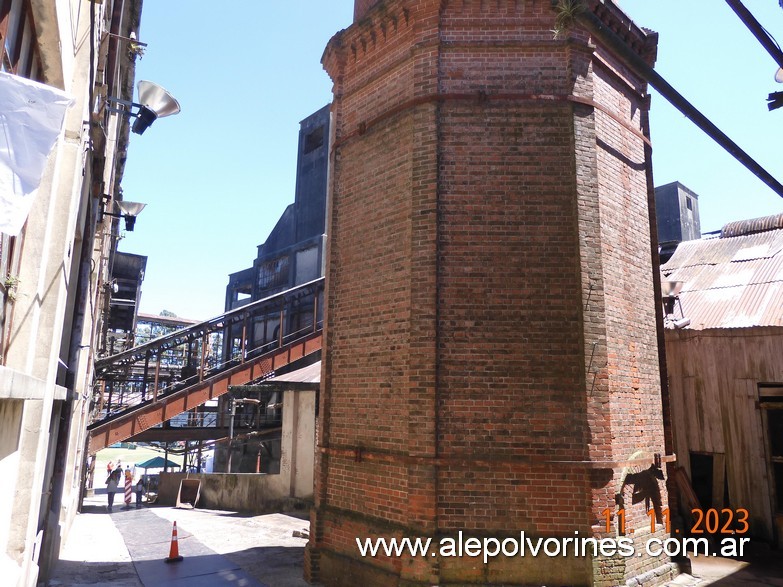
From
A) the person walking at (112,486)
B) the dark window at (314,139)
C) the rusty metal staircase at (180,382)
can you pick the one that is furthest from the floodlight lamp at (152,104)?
the dark window at (314,139)

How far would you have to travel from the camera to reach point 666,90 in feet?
10.6

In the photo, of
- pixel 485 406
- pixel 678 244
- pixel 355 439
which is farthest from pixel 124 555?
pixel 678 244

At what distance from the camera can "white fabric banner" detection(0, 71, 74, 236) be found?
2.26m

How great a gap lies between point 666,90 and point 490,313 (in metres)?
4.05

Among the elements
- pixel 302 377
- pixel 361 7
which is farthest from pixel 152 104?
pixel 302 377

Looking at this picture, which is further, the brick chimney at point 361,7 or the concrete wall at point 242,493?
the concrete wall at point 242,493

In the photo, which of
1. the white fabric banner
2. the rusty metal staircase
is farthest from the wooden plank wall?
the rusty metal staircase

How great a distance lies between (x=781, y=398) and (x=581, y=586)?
5.70m

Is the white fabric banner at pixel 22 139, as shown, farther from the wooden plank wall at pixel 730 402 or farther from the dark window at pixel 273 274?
the dark window at pixel 273 274

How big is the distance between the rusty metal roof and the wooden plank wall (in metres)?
0.34

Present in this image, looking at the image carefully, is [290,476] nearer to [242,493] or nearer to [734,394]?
[242,493]

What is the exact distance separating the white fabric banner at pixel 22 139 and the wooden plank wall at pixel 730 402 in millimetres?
10925

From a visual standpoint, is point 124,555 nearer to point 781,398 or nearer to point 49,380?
point 49,380

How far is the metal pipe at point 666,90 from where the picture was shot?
9.78 feet
